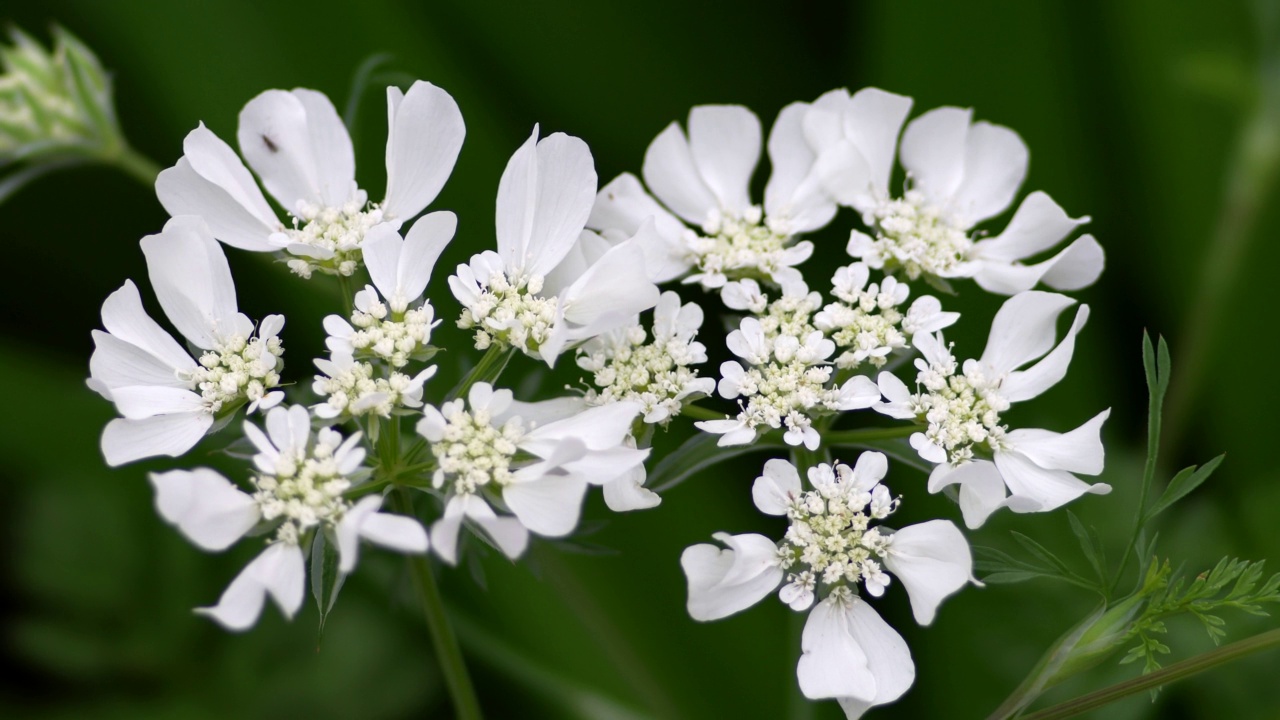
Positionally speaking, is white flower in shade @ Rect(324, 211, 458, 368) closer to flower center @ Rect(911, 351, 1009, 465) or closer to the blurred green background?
flower center @ Rect(911, 351, 1009, 465)

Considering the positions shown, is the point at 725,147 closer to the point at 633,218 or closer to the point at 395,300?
the point at 633,218

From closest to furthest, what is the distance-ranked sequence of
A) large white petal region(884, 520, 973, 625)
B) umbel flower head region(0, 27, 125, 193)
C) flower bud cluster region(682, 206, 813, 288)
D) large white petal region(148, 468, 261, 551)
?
large white petal region(148, 468, 261, 551), large white petal region(884, 520, 973, 625), flower bud cluster region(682, 206, 813, 288), umbel flower head region(0, 27, 125, 193)

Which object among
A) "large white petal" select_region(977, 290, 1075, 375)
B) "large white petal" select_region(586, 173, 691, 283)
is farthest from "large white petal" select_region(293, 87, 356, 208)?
"large white petal" select_region(977, 290, 1075, 375)

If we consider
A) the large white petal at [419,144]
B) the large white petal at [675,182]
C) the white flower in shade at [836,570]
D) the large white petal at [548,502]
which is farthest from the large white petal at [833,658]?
the large white petal at [419,144]

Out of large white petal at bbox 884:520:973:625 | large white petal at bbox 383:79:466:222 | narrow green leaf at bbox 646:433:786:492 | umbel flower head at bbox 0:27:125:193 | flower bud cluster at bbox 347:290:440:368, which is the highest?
umbel flower head at bbox 0:27:125:193

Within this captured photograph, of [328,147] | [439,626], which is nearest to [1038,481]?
[439,626]

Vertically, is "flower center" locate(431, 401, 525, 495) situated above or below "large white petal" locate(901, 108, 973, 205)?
below

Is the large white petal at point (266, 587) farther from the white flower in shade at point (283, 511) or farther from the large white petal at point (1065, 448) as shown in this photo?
the large white petal at point (1065, 448)
